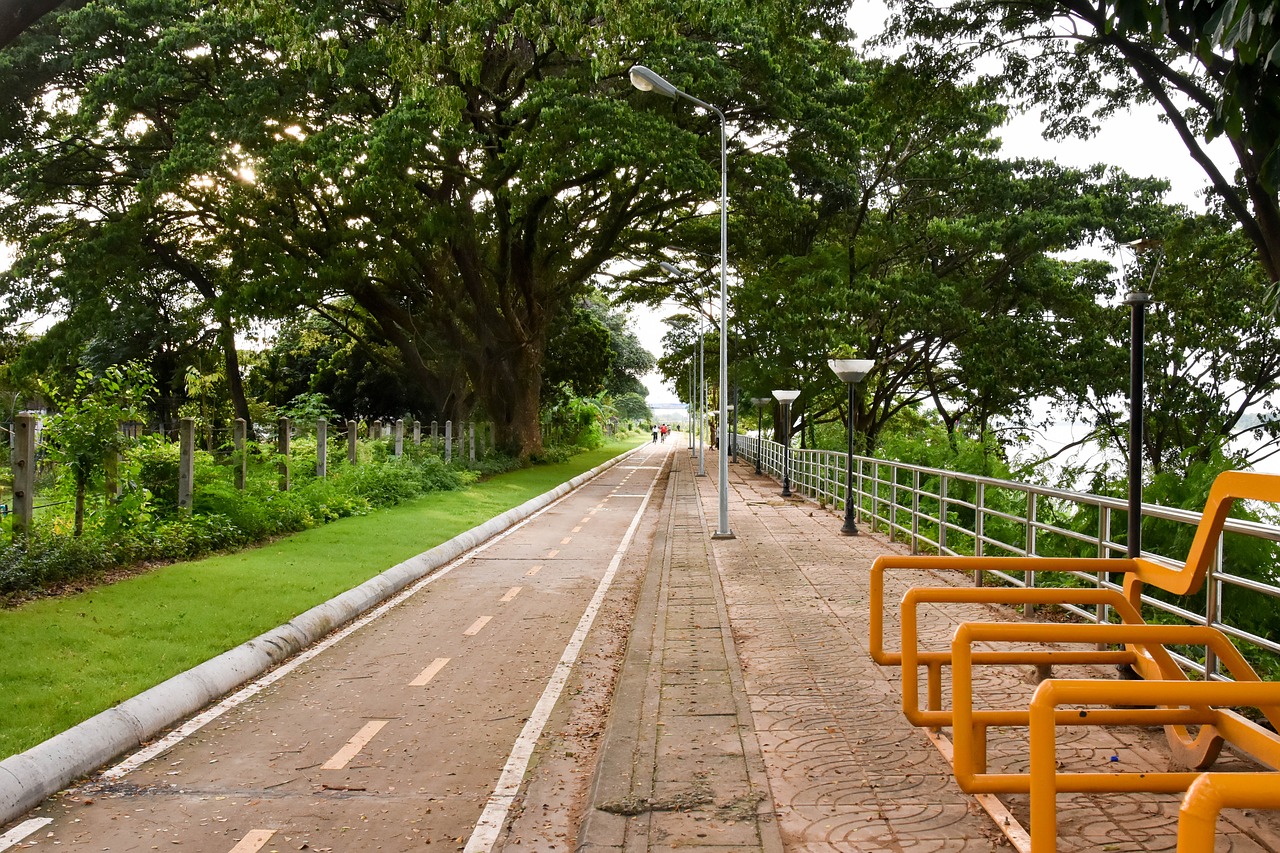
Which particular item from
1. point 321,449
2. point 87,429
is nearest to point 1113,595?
point 87,429

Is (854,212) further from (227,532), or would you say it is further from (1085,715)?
(1085,715)

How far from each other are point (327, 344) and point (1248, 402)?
39.7 metres

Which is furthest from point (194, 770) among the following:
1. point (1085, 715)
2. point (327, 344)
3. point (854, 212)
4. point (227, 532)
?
point (327, 344)

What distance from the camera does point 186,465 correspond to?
12734 millimetres

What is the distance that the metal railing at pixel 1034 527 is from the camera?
5781 mm

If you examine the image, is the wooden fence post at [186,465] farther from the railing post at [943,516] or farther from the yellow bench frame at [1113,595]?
the yellow bench frame at [1113,595]

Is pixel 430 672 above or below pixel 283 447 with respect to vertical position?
below

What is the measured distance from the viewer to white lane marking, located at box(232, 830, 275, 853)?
4184mm

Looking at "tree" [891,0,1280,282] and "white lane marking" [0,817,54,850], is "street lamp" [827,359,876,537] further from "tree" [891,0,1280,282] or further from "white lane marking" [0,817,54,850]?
"white lane marking" [0,817,54,850]

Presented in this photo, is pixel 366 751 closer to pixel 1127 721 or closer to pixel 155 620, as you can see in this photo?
pixel 155 620

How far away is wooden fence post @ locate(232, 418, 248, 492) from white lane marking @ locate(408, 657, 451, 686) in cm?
826

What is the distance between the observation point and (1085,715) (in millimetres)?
2816

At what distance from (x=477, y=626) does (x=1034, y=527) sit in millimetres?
5210

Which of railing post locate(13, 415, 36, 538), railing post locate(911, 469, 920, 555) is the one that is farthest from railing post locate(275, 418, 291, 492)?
railing post locate(911, 469, 920, 555)
